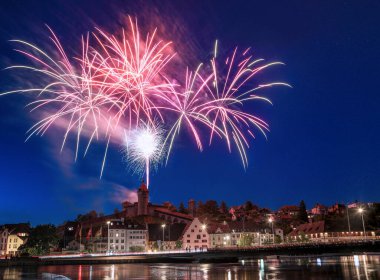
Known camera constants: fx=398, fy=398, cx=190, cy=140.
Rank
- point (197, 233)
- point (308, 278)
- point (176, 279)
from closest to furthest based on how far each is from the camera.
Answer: point (308, 278), point (176, 279), point (197, 233)

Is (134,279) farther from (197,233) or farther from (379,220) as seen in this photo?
(379,220)

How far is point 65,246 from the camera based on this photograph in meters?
154

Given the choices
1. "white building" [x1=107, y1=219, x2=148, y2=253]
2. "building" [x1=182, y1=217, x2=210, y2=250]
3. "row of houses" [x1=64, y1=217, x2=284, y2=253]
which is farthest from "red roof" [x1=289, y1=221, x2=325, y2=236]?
"white building" [x1=107, y1=219, x2=148, y2=253]

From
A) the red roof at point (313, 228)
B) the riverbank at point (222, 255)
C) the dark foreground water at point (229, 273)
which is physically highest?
the red roof at point (313, 228)

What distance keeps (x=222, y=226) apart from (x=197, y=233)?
621 inches

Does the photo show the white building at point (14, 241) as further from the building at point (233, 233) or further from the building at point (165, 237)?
the building at point (233, 233)

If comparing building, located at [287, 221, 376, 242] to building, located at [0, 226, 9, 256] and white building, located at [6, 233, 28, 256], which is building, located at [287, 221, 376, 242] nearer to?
white building, located at [6, 233, 28, 256]

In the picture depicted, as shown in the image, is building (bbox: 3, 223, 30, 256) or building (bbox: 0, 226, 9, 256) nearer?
building (bbox: 0, 226, 9, 256)

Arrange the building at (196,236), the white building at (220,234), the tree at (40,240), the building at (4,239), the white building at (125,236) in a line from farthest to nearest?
the building at (4,239)
the white building at (220,234)
the building at (196,236)
the white building at (125,236)
the tree at (40,240)

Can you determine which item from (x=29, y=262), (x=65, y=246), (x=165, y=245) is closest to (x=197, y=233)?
(x=165, y=245)

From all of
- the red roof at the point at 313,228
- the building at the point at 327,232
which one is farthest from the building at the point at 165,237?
the red roof at the point at 313,228

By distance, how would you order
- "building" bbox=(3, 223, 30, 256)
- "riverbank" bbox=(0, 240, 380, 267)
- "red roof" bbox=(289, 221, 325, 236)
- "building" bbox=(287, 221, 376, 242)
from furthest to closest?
"building" bbox=(3, 223, 30, 256), "red roof" bbox=(289, 221, 325, 236), "building" bbox=(287, 221, 376, 242), "riverbank" bbox=(0, 240, 380, 267)

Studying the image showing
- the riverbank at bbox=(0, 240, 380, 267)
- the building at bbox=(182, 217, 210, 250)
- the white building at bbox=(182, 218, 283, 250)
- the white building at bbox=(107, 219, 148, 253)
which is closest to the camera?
the riverbank at bbox=(0, 240, 380, 267)

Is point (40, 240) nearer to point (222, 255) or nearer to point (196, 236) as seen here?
point (196, 236)
